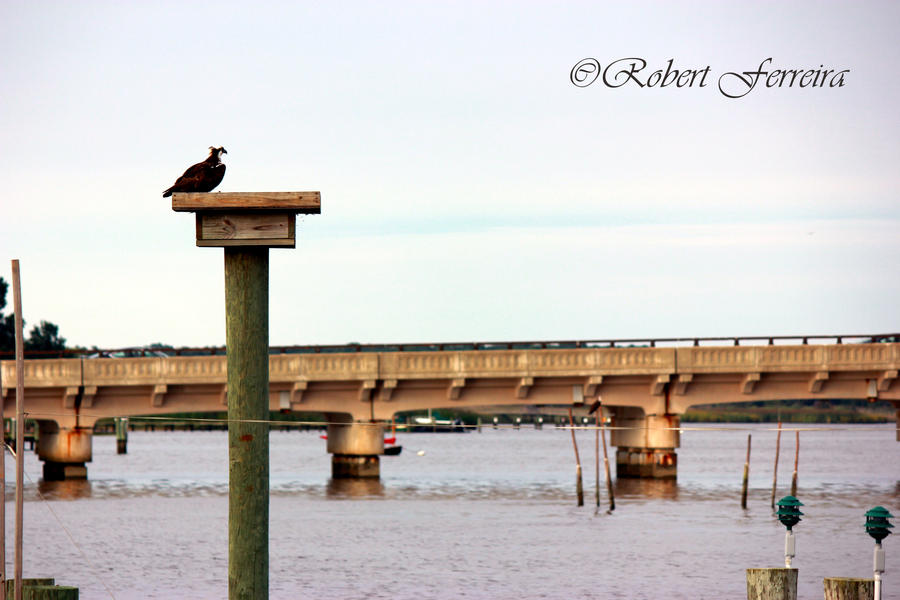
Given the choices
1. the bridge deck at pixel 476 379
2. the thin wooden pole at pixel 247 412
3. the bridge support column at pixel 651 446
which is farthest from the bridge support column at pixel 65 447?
the thin wooden pole at pixel 247 412

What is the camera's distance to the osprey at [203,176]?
1347cm

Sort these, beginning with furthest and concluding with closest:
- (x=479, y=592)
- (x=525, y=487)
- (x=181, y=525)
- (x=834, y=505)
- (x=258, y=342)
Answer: (x=525, y=487), (x=834, y=505), (x=181, y=525), (x=479, y=592), (x=258, y=342)

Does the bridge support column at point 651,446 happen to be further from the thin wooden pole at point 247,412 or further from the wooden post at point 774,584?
the thin wooden pole at point 247,412

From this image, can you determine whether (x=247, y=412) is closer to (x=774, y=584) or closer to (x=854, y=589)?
(x=774, y=584)

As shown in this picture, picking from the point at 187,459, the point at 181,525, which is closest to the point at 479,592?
the point at 181,525

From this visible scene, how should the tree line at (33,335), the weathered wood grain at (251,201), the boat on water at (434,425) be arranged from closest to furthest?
1. the weathered wood grain at (251,201)
2. the boat on water at (434,425)
3. the tree line at (33,335)

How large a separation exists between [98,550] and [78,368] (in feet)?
67.5

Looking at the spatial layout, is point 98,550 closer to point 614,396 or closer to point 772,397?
point 614,396

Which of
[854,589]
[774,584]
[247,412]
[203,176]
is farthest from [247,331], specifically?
[854,589]

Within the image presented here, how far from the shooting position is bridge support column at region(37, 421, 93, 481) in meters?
64.4

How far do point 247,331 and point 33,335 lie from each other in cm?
14613

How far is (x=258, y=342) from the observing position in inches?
508

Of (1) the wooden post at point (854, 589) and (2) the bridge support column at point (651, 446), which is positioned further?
(2) the bridge support column at point (651, 446)

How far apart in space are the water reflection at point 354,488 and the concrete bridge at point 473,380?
2839mm
